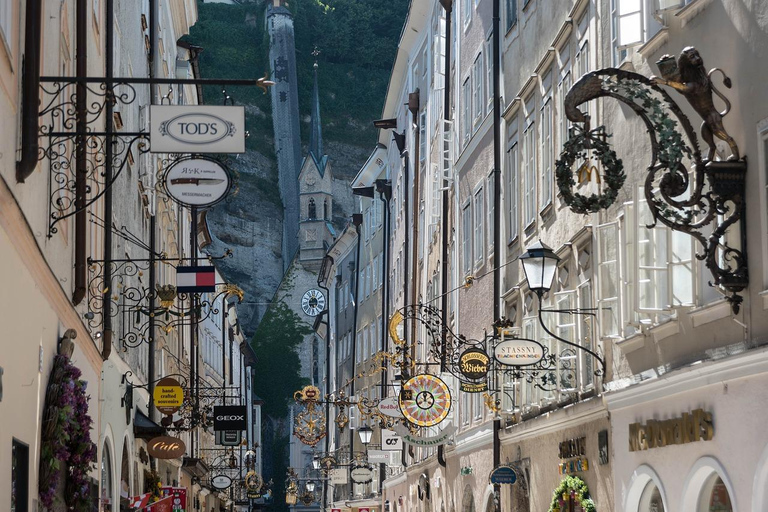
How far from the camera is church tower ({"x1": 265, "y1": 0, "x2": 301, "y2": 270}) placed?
109 meters

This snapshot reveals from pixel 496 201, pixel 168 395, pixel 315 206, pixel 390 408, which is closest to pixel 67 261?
pixel 168 395

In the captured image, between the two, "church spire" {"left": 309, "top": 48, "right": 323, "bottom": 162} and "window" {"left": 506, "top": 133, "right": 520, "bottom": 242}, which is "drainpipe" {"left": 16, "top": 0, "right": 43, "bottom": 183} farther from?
"church spire" {"left": 309, "top": 48, "right": 323, "bottom": 162}

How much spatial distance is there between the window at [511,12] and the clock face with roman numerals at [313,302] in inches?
2685

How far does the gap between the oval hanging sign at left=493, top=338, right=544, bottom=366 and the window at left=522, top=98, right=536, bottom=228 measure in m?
3.81

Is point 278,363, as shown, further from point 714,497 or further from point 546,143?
point 714,497

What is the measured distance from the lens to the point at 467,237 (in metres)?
26.2

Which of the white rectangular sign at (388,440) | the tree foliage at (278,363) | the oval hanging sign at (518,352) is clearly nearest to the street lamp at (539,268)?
the oval hanging sign at (518,352)

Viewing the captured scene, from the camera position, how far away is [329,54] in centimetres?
12069

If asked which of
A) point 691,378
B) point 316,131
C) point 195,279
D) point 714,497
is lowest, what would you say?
point 714,497

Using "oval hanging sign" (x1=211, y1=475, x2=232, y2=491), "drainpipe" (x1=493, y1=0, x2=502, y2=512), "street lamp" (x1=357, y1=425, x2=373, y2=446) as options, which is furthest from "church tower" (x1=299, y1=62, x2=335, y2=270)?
"drainpipe" (x1=493, y1=0, x2=502, y2=512)

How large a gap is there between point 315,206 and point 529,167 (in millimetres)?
83186

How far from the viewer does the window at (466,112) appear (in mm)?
26478

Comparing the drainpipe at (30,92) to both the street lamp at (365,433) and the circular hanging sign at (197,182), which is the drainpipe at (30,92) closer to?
the circular hanging sign at (197,182)

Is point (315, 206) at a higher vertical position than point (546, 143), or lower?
higher
